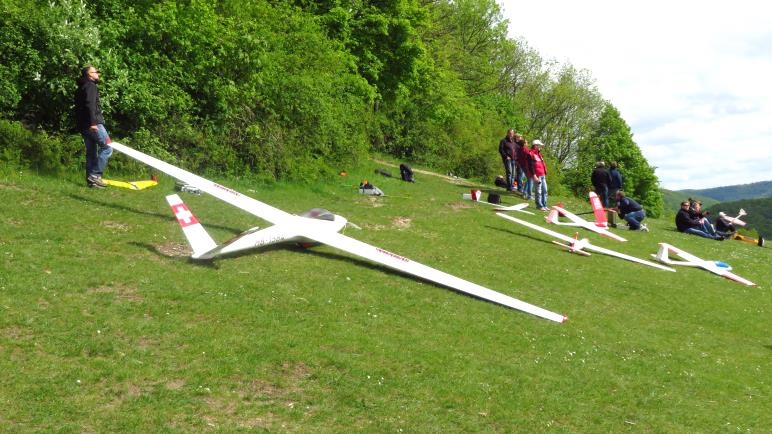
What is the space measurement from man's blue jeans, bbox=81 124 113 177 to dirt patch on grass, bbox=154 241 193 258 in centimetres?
Result: 385

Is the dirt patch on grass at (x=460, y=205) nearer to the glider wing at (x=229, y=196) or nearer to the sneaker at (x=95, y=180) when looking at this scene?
the glider wing at (x=229, y=196)

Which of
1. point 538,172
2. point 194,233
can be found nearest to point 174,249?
point 194,233

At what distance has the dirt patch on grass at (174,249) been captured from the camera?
10.8m

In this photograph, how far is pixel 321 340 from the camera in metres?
8.06

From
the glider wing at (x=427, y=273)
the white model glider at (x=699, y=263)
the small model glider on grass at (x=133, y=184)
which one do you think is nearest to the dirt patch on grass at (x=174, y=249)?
the glider wing at (x=427, y=273)

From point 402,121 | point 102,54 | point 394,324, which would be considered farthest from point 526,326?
point 402,121

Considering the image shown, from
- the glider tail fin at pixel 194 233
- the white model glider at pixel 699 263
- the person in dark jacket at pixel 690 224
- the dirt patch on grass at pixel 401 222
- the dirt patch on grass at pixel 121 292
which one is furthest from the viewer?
the person in dark jacket at pixel 690 224

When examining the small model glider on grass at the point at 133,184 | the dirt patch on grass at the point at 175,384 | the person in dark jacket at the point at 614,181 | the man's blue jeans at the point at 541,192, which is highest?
the person in dark jacket at the point at 614,181

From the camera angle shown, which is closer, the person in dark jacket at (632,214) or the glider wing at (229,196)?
the glider wing at (229,196)

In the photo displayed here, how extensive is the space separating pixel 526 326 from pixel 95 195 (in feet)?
32.9

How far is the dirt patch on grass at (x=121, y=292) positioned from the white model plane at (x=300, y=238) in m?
1.57

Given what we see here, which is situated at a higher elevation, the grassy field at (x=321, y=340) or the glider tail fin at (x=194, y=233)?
the glider tail fin at (x=194, y=233)

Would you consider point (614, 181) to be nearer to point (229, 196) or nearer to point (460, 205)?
point (460, 205)

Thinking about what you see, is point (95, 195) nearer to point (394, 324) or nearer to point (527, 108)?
point (394, 324)
